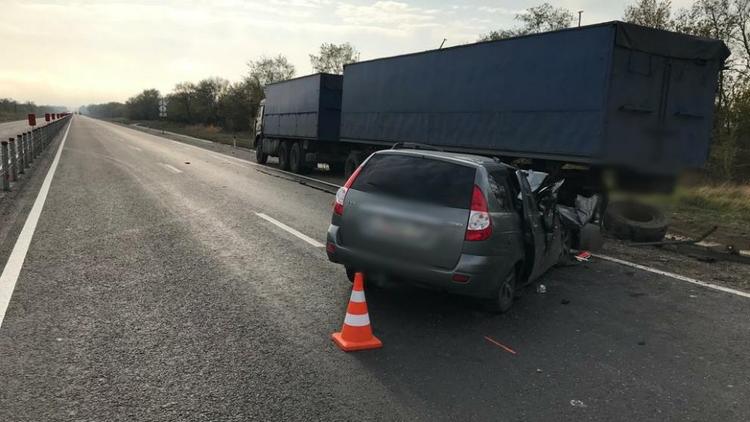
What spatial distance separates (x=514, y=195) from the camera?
5.80m

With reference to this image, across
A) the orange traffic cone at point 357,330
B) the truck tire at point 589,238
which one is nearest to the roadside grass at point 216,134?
the truck tire at point 589,238

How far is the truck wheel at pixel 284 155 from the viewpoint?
73.0 ft

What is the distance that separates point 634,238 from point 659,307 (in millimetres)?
3987

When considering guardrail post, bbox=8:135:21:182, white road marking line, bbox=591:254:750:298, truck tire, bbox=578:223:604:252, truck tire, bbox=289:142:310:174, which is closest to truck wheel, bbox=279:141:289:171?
truck tire, bbox=289:142:310:174

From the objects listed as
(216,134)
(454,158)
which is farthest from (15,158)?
(216,134)

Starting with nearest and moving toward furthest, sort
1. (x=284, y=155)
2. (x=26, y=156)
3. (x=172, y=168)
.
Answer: (x=26, y=156) → (x=172, y=168) → (x=284, y=155)

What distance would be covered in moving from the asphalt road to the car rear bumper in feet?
1.23

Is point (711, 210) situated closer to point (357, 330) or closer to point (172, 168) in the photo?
point (357, 330)

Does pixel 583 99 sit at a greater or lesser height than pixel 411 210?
greater

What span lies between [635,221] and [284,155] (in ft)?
49.7

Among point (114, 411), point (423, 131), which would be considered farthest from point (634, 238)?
point (114, 411)

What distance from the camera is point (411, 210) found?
5.15 m

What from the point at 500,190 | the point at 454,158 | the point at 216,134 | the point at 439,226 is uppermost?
the point at 216,134

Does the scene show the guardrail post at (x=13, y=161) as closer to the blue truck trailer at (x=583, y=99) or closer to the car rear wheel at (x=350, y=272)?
the blue truck trailer at (x=583, y=99)
